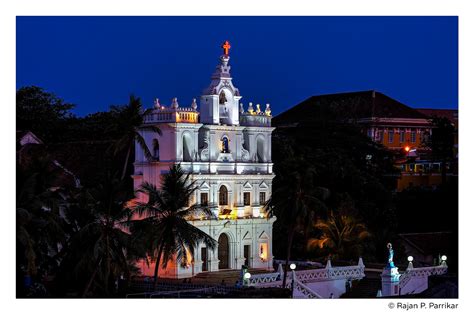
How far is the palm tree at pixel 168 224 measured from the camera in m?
38.9

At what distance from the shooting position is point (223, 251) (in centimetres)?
4603

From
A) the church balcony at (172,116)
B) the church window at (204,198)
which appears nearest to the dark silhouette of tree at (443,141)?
the church window at (204,198)

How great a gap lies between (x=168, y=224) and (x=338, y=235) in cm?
1092

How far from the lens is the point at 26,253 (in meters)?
32.5

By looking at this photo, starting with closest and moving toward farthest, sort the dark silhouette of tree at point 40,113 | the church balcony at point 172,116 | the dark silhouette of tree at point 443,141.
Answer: the church balcony at point 172,116 → the dark silhouette of tree at point 40,113 → the dark silhouette of tree at point 443,141

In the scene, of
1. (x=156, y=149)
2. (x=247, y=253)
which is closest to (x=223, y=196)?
(x=247, y=253)

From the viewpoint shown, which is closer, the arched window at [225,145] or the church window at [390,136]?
the arched window at [225,145]

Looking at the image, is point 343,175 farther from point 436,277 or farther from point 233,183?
point 436,277

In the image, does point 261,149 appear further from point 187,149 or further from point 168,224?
point 168,224

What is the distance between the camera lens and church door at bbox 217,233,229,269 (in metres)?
45.9

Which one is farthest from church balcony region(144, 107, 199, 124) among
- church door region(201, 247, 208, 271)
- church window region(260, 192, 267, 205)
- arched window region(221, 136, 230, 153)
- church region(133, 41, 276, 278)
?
church door region(201, 247, 208, 271)

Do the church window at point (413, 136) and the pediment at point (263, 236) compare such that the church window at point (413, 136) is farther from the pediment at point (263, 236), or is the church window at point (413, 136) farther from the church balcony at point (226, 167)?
the pediment at point (263, 236)

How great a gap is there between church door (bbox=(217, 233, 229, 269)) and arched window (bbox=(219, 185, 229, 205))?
1.22 meters
